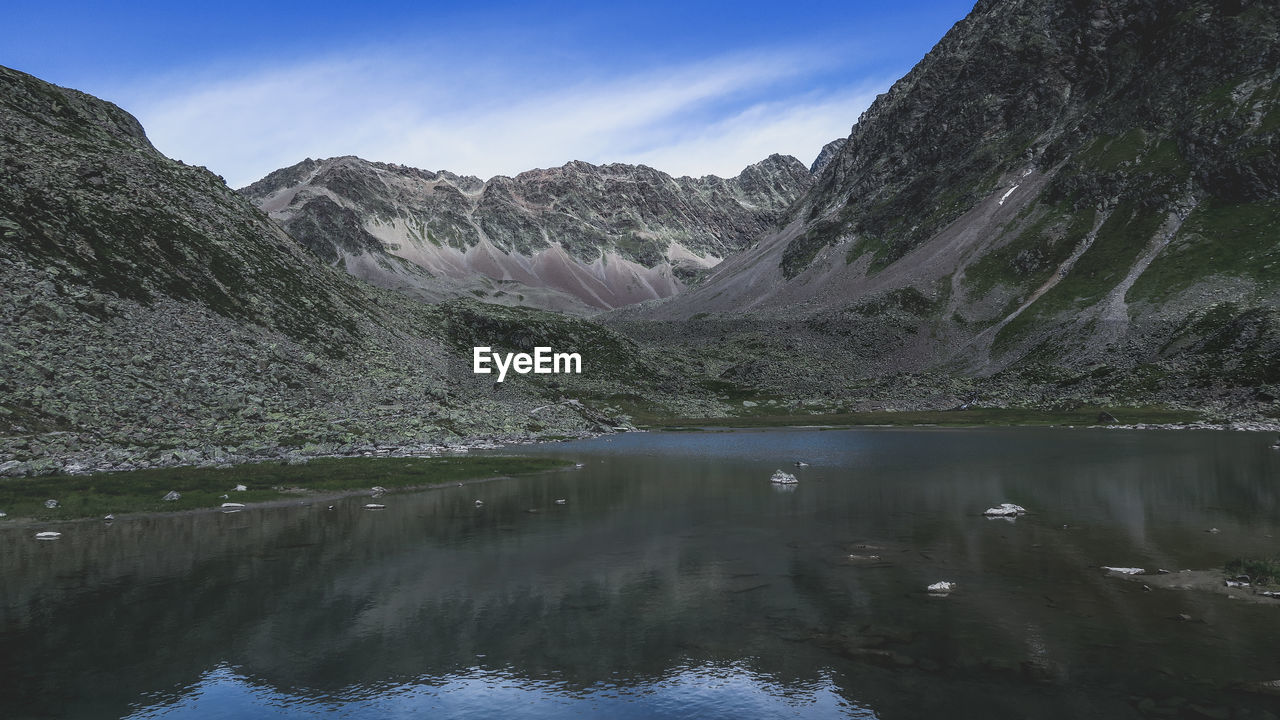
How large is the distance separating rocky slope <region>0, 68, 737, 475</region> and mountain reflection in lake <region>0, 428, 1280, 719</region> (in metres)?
26.8

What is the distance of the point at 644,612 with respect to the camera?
72.1 ft

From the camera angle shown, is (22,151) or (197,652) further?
(22,151)

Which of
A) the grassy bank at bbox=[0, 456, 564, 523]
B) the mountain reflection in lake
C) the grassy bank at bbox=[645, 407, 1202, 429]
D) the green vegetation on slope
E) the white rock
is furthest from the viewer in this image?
the green vegetation on slope

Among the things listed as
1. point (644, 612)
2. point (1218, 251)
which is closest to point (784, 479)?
point (644, 612)

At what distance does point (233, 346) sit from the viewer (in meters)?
82.2

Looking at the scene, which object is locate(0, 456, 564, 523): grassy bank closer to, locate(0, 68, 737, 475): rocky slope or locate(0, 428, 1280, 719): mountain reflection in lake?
locate(0, 428, 1280, 719): mountain reflection in lake

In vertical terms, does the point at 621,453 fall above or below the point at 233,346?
below

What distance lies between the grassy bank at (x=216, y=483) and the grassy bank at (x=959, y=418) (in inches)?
2832

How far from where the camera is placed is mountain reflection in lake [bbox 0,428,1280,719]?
15.7 m

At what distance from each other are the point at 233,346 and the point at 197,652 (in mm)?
72832

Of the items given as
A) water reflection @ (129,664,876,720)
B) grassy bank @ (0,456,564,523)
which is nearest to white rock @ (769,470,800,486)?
grassy bank @ (0,456,564,523)

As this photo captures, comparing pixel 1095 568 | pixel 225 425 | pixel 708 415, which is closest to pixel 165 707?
pixel 1095 568

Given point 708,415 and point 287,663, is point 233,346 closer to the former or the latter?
point 287,663

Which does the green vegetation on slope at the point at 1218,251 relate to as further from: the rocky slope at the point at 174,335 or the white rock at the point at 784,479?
the white rock at the point at 784,479
